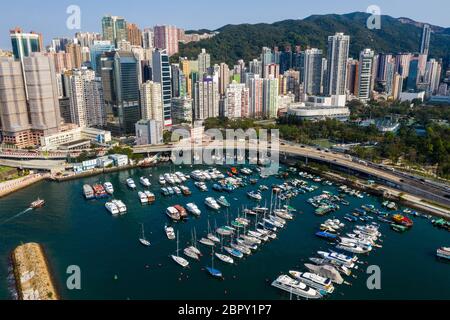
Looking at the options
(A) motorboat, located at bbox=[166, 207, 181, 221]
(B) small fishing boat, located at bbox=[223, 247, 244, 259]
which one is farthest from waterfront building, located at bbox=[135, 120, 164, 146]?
(B) small fishing boat, located at bbox=[223, 247, 244, 259]

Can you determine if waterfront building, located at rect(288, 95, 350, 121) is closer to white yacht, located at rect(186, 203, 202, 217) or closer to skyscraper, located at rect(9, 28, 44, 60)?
white yacht, located at rect(186, 203, 202, 217)

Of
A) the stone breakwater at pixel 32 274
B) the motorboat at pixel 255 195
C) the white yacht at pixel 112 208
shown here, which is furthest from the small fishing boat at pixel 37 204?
the motorboat at pixel 255 195

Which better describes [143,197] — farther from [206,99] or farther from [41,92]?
[206,99]

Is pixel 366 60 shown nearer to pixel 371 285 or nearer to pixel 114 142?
pixel 114 142

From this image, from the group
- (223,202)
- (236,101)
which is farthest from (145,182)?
(236,101)

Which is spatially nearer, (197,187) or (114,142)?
(197,187)

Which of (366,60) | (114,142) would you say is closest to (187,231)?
(114,142)
